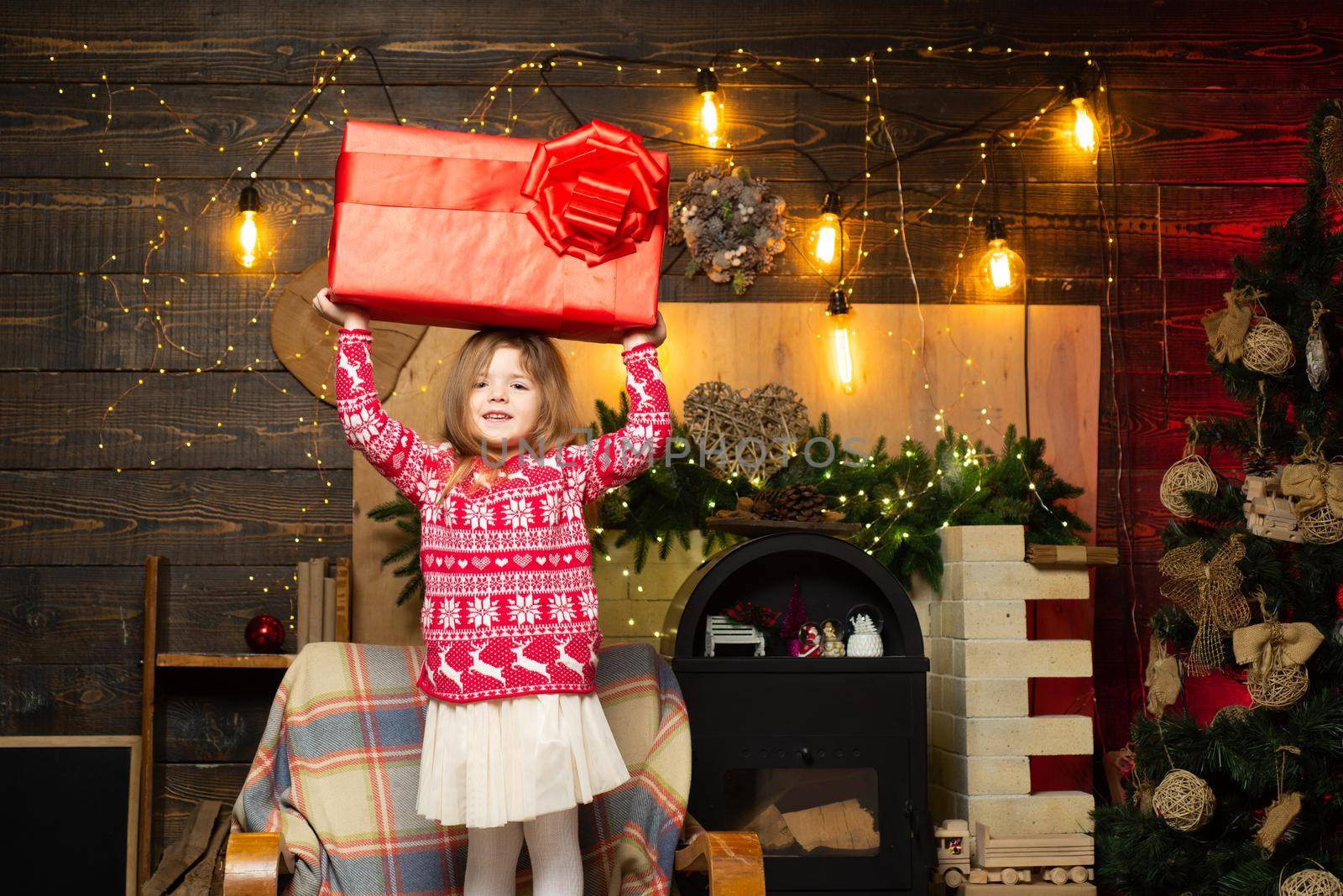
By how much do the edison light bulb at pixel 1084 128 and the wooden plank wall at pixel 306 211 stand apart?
3.7 inches

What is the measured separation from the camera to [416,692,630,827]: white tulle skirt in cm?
188

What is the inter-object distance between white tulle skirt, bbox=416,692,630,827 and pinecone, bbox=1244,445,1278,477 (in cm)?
150

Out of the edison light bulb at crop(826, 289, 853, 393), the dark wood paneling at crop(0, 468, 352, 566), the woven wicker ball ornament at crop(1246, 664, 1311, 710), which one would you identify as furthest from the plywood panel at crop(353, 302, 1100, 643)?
the woven wicker ball ornament at crop(1246, 664, 1311, 710)

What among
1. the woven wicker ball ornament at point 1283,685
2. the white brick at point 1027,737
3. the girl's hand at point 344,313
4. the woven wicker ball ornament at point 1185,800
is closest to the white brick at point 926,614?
the white brick at point 1027,737

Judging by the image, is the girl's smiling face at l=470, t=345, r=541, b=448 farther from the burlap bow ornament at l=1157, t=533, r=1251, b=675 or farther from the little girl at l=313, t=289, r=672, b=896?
the burlap bow ornament at l=1157, t=533, r=1251, b=675

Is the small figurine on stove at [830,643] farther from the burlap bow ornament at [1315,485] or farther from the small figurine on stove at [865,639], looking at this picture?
the burlap bow ornament at [1315,485]

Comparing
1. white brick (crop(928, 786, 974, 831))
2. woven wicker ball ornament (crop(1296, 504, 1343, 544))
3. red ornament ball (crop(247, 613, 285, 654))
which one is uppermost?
woven wicker ball ornament (crop(1296, 504, 1343, 544))

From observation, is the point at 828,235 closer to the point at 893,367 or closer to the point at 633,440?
the point at 893,367

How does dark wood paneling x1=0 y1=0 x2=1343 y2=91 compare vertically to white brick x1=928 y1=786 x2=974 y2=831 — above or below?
above

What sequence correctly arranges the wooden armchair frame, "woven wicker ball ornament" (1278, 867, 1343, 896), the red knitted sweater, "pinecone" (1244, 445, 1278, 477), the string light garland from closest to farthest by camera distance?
the wooden armchair frame → the red knitted sweater → "woven wicker ball ornament" (1278, 867, 1343, 896) → "pinecone" (1244, 445, 1278, 477) → the string light garland

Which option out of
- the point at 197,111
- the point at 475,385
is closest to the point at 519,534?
the point at 475,385

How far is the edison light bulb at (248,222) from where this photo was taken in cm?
335

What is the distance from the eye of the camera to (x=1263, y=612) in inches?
95.3

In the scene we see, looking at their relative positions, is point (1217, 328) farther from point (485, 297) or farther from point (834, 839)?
point (485, 297)
